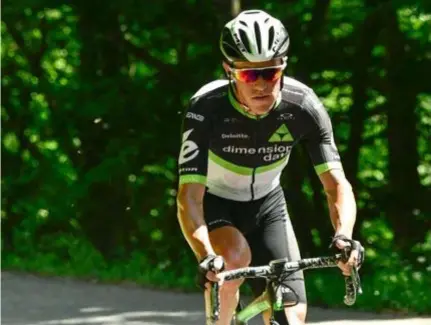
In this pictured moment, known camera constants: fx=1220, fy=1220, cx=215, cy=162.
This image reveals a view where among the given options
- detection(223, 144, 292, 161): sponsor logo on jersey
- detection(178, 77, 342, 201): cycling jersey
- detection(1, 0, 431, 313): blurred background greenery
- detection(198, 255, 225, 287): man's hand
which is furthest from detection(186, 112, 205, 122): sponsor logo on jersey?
detection(1, 0, 431, 313): blurred background greenery

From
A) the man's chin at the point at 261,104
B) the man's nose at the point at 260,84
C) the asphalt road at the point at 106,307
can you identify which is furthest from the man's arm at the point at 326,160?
the asphalt road at the point at 106,307

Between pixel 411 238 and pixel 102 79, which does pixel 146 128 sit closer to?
pixel 102 79

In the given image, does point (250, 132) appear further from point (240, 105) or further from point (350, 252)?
point (350, 252)

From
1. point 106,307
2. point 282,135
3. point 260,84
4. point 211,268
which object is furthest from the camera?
point 106,307

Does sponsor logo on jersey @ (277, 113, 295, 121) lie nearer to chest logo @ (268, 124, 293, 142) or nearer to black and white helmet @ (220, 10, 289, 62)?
chest logo @ (268, 124, 293, 142)

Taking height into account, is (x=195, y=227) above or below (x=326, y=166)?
below

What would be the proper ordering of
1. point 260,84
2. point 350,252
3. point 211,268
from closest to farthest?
point 211,268 → point 350,252 → point 260,84

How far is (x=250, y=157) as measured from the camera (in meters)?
5.52

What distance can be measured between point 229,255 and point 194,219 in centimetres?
24

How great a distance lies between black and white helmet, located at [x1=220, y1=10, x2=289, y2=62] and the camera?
16.6 feet

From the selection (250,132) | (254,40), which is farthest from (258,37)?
(250,132)

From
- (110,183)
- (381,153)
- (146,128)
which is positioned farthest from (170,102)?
(381,153)

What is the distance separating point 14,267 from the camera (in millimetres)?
13398

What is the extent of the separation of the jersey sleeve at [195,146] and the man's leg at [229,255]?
0.27 meters
